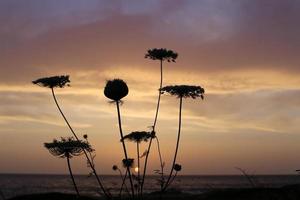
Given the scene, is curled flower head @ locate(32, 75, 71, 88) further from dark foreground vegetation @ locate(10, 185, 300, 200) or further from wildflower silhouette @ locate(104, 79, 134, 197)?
dark foreground vegetation @ locate(10, 185, 300, 200)

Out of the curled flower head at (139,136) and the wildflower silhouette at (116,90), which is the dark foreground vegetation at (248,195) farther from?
the wildflower silhouette at (116,90)

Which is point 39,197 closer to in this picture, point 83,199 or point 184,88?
point 83,199

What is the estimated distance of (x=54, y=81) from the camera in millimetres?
11156

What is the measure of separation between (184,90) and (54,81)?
2734 millimetres

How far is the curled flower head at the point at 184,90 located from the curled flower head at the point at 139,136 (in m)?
1.02

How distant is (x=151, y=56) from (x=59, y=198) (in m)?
3.91

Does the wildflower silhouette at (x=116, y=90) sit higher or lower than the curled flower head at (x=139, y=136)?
higher

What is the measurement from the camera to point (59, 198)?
41.8 ft

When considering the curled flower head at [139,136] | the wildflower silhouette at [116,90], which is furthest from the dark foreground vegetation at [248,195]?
the wildflower silhouette at [116,90]

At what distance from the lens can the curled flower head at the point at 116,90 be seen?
10.6 metres

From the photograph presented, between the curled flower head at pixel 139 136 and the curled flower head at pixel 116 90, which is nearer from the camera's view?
the curled flower head at pixel 116 90

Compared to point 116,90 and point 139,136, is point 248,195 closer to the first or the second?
point 139,136

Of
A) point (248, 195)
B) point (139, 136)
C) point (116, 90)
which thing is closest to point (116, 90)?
point (116, 90)

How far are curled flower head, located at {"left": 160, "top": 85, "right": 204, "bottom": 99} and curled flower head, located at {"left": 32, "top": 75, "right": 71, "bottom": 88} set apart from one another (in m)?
2.05
